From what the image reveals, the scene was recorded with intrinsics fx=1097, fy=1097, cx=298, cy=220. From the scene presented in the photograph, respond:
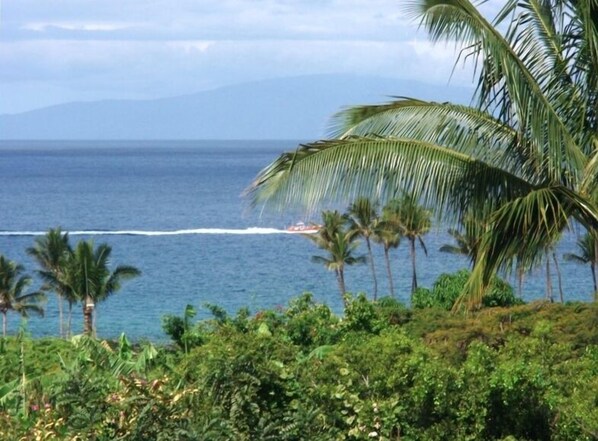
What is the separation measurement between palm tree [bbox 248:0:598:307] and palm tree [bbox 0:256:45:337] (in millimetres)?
48998

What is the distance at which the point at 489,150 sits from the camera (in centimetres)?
1135

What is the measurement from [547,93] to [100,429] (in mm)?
7042

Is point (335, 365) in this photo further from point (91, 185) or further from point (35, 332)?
point (91, 185)

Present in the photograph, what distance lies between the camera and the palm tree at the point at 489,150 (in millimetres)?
10492

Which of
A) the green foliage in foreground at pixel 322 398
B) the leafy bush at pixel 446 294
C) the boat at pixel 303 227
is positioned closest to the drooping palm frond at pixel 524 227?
the boat at pixel 303 227

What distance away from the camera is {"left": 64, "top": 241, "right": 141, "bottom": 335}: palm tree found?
173 feet

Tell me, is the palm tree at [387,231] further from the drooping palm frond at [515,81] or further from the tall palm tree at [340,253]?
the drooping palm frond at [515,81]

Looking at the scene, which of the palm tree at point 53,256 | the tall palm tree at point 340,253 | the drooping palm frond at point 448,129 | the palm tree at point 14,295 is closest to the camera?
the drooping palm frond at point 448,129

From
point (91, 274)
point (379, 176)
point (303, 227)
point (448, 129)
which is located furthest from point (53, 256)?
point (379, 176)

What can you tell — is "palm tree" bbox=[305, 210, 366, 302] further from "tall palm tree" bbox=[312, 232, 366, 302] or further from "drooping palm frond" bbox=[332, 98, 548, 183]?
"drooping palm frond" bbox=[332, 98, 548, 183]

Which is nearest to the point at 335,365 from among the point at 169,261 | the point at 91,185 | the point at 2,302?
the point at 2,302

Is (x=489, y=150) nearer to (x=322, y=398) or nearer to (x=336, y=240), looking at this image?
(x=322, y=398)

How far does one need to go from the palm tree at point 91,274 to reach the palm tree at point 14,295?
176 inches

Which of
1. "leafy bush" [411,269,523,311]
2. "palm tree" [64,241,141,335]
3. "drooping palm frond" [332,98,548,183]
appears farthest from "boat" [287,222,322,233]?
"palm tree" [64,241,141,335]
